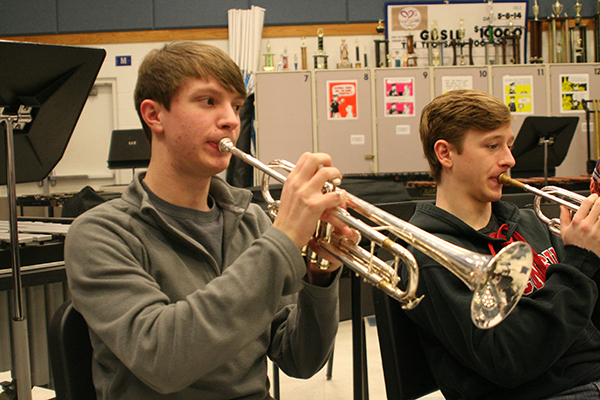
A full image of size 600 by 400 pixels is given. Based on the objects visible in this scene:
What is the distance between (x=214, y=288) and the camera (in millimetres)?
906

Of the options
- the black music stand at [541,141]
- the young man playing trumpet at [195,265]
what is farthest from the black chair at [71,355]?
the black music stand at [541,141]

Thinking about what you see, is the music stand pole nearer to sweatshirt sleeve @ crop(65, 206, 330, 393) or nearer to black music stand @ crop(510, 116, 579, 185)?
sweatshirt sleeve @ crop(65, 206, 330, 393)

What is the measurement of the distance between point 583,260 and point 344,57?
19.3ft

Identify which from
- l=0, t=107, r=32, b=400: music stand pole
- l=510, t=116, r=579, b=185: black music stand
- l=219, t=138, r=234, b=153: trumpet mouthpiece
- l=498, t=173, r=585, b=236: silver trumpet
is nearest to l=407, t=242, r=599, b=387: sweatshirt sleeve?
l=498, t=173, r=585, b=236: silver trumpet

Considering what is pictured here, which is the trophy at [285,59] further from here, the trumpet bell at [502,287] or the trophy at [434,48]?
the trumpet bell at [502,287]

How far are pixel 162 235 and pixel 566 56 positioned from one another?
7331 millimetres

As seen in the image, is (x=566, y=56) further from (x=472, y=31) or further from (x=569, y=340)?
(x=569, y=340)

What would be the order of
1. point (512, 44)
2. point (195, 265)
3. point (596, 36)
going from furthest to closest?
point (596, 36)
point (512, 44)
point (195, 265)

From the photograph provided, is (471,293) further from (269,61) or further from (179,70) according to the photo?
(269,61)

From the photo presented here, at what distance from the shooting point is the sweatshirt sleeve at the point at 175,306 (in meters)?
0.88

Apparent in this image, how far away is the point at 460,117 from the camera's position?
1.50 metres

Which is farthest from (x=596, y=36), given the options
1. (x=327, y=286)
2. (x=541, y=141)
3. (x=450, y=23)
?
(x=327, y=286)

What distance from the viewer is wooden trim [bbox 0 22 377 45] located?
708 cm

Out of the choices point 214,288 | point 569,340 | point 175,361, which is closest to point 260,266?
point 214,288
